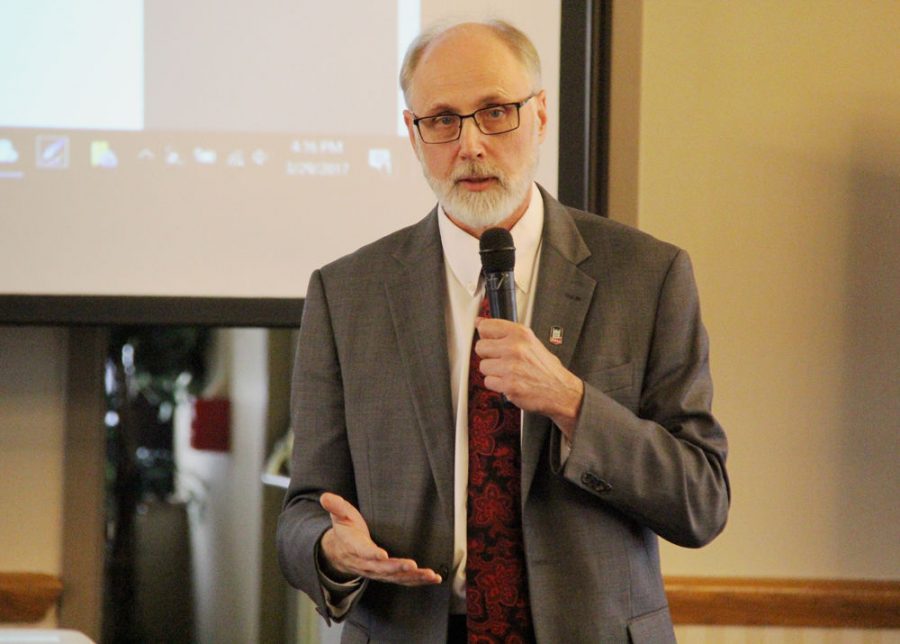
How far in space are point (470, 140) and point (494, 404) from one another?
404 millimetres

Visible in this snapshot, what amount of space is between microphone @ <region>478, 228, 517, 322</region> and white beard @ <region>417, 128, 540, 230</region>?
0.14m

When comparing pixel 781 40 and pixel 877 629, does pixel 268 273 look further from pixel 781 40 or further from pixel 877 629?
pixel 877 629

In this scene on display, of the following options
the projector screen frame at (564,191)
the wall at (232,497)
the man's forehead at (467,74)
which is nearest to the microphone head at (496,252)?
the man's forehead at (467,74)

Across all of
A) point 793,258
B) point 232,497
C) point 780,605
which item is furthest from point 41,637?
point 232,497

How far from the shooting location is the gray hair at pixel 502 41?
5.34 feet

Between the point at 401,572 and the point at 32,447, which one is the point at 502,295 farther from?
the point at 32,447

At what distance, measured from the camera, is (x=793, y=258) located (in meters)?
2.60

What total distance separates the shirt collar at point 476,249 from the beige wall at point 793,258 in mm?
1019

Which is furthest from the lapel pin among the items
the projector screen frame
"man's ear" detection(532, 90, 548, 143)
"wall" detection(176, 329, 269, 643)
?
"wall" detection(176, 329, 269, 643)

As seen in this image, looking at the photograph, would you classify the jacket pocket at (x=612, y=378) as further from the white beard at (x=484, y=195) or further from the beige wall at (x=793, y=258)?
the beige wall at (x=793, y=258)

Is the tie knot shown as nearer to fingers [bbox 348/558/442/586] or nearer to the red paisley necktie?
the red paisley necktie

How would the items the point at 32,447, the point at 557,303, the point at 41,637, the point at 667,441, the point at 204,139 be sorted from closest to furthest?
the point at 41,637, the point at 667,441, the point at 557,303, the point at 204,139, the point at 32,447

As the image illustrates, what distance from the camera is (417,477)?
1519mm

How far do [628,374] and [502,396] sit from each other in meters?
0.19
